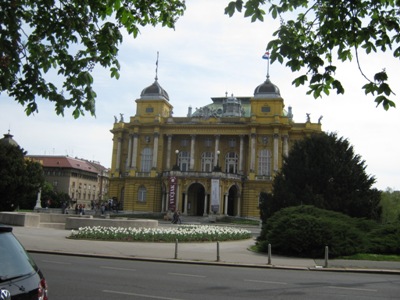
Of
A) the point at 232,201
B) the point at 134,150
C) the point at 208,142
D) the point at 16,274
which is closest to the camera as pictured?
the point at 16,274

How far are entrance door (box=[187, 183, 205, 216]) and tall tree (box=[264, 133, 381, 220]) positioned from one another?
1463 inches

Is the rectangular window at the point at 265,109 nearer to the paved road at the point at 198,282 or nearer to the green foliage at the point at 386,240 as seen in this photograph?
the green foliage at the point at 386,240

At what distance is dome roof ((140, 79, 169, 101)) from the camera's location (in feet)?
262

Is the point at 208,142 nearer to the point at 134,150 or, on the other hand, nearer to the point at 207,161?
the point at 207,161

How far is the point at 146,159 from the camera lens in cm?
7744

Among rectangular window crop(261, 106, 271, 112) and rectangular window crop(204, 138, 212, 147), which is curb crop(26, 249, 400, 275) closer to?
rectangular window crop(204, 138, 212, 147)

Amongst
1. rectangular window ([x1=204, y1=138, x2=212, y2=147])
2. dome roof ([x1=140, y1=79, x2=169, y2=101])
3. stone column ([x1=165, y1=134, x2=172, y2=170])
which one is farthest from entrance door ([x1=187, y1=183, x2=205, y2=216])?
dome roof ([x1=140, y1=79, x2=169, y2=101])

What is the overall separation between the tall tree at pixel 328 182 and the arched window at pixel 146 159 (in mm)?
43185

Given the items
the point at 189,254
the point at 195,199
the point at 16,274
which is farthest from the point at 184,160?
the point at 16,274

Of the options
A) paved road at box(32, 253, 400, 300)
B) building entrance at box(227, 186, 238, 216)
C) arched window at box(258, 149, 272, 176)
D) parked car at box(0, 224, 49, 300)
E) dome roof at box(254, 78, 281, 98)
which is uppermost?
dome roof at box(254, 78, 281, 98)

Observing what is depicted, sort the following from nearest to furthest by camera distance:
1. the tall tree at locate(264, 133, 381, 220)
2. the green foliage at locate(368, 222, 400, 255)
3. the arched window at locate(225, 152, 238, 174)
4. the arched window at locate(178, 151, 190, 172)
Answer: the green foliage at locate(368, 222, 400, 255) → the tall tree at locate(264, 133, 381, 220) → the arched window at locate(225, 152, 238, 174) → the arched window at locate(178, 151, 190, 172)

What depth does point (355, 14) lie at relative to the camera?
7.63m

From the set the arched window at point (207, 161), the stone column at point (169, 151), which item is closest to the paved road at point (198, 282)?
the arched window at point (207, 161)

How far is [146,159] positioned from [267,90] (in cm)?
2443
